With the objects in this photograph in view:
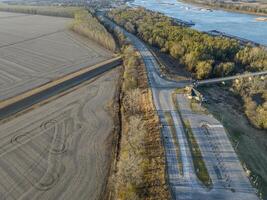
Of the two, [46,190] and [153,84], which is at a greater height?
[153,84]

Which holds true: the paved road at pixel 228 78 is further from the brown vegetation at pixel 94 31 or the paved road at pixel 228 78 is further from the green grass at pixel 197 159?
the brown vegetation at pixel 94 31

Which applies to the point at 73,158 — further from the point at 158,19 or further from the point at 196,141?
the point at 158,19

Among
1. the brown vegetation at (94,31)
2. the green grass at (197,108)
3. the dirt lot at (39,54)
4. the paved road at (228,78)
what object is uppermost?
the brown vegetation at (94,31)

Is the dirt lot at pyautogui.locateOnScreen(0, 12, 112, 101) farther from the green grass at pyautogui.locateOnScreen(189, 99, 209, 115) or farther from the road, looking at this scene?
the green grass at pyautogui.locateOnScreen(189, 99, 209, 115)

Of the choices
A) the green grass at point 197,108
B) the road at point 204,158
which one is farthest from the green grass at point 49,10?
the green grass at point 197,108

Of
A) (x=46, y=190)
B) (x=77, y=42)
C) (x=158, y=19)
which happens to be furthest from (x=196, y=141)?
(x=158, y=19)

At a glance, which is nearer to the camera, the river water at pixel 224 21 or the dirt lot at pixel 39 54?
the dirt lot at pixel 39 54
